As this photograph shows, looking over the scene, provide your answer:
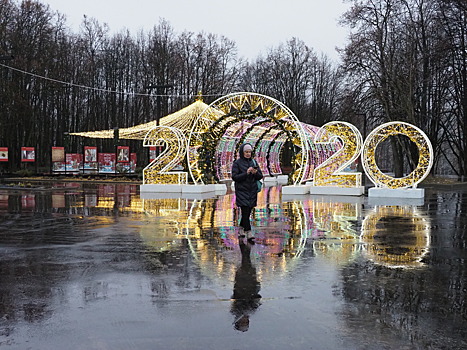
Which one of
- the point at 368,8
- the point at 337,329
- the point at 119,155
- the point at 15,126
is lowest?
the point at 337,329

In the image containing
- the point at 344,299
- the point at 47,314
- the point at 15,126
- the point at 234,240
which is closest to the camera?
the point at 47,314

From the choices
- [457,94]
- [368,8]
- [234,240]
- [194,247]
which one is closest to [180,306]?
[194,247]

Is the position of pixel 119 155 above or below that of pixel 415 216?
above

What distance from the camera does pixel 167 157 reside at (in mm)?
23109

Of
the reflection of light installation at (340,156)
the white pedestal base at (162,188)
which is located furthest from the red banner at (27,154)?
the reflection of light installation at (340,156)

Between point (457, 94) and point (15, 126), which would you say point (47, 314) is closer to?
point (457, 94)

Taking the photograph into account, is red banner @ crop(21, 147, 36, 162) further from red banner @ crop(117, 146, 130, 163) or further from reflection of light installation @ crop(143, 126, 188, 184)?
reflection of light installation @ crop(143, 126, 188, 184)

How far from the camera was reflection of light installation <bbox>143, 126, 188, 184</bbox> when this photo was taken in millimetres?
22375

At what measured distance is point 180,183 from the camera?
73.5ft

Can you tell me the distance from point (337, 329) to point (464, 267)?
3.42 meters

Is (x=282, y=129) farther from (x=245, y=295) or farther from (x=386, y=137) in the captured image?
(x=245, y=295)

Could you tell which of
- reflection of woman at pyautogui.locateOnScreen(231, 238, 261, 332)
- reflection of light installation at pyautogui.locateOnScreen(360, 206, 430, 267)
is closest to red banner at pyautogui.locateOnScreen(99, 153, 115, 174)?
reflection of light installation at pyautogui.locateOnScreen(360, 206, 430, 267)

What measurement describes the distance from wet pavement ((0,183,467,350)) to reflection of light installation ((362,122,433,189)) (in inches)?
307

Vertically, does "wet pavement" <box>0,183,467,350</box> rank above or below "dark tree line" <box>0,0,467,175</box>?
below
